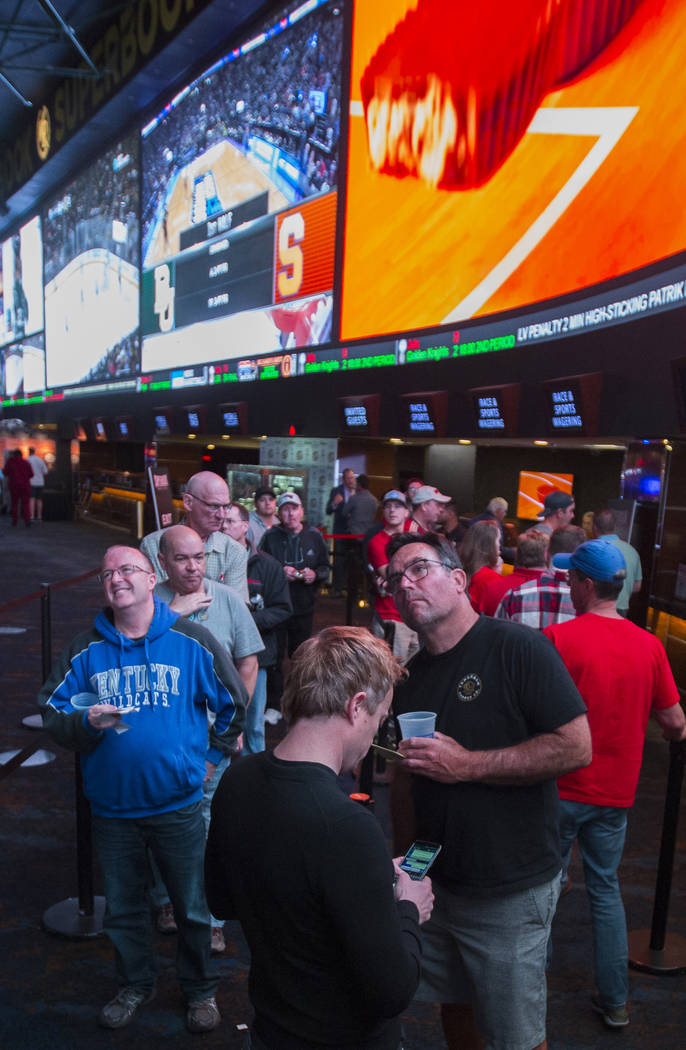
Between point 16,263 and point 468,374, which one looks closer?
point 468,374

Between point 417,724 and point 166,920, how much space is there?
2.31 meters

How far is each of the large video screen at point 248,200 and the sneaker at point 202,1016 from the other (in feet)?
35.6

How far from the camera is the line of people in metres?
1.52

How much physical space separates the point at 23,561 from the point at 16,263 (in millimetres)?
18509

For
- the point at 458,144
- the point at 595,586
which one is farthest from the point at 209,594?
the point at 458,144

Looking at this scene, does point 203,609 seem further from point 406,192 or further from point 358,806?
point 406,192

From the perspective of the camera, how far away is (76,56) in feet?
66.3

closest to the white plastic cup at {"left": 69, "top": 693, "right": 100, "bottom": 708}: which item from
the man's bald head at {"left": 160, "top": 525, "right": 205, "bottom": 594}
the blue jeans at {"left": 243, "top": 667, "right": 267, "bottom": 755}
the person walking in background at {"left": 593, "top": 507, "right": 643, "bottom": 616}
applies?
the man's bald head at {"left": 160, "top": 525, "right": 205, "bottom": 594}

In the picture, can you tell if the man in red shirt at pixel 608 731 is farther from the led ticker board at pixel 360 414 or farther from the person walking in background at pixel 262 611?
the led ticker board at pixel 360 414

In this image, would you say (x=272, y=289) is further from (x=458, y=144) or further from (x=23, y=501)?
(x=23, y=501)

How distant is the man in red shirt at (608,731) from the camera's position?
9.58 ft

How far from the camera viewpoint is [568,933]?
3711mm

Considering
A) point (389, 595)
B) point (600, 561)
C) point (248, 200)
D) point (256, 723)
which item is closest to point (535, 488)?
point (389, 595)

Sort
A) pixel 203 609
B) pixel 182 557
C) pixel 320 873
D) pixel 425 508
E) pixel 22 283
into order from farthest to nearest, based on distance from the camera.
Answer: pixel 22 283, pixel 425 508, pixel 203 609, pixel 182 557, pixel 320 873
